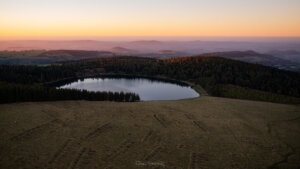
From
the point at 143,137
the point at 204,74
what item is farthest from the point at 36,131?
the point at 204,74

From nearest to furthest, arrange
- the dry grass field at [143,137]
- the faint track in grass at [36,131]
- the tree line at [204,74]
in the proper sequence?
the dry grass field at [143,137] → the faint track in grass at [36,131] → the tree line at [204,74]

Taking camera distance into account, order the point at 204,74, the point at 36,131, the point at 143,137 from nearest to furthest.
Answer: the point at 143,137, the point at 36,131, the point at 204,74

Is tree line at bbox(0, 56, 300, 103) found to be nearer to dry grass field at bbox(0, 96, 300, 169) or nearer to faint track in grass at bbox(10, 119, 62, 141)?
dry grass field at bbox(0, 96, 300, 169)

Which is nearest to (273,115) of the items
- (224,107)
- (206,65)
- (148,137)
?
(224,107)

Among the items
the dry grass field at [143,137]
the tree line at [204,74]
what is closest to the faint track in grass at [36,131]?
the dry grass field at [143,137]

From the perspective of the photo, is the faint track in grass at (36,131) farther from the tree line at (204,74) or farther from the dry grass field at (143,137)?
the tree line at (204,74)

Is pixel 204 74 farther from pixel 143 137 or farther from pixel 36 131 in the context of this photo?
pixel 36 131

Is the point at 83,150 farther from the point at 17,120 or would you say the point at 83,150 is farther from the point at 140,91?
the point at 140,91

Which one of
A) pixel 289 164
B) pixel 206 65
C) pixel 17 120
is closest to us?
pixel 289 164

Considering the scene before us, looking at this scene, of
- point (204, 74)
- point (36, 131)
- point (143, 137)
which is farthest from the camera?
point (204, 74)
